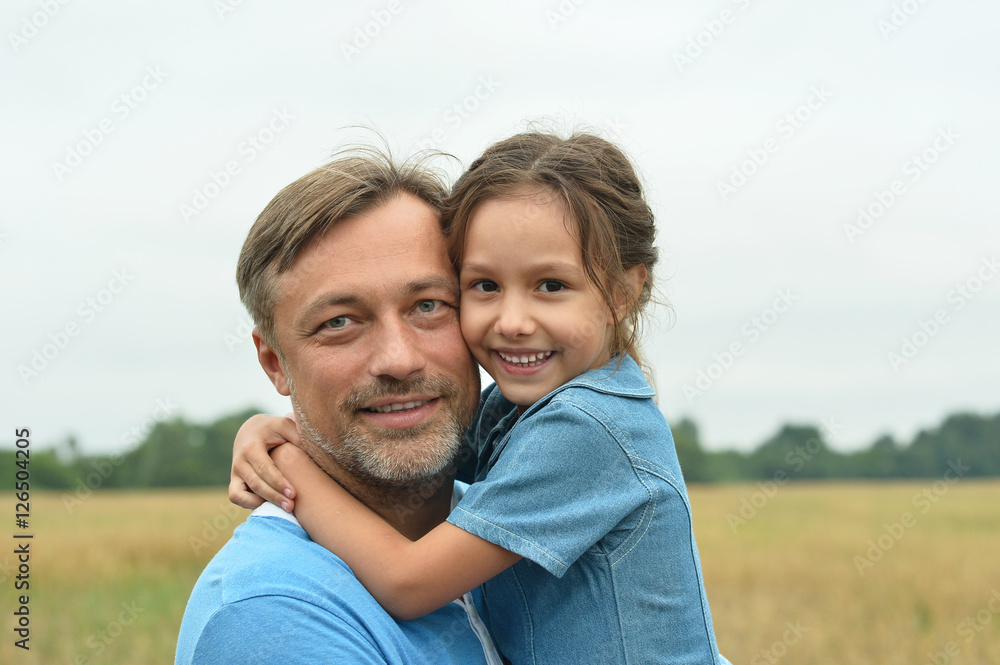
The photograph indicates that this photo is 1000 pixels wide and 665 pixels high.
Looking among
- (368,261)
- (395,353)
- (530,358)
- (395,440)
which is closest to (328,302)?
(368,261)

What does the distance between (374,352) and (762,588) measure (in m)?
10.9

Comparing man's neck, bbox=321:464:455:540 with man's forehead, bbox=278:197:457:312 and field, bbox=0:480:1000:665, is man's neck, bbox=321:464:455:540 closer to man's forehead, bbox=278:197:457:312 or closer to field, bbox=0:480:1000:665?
man's forehead, bbox=278:197:457:312

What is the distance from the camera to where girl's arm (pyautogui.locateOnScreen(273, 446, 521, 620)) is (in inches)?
98.3

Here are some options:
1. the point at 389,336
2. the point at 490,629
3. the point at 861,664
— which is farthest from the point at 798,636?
the point at 389,336

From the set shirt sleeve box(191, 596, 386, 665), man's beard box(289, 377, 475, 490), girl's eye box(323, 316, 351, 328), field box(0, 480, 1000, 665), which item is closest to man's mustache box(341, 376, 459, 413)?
man's beard box(289, 377, 475, 490)

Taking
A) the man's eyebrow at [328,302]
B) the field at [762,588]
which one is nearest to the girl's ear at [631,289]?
the man's eyebrow at [328,302]

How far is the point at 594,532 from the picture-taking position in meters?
2.48

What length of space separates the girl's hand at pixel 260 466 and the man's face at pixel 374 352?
20cm

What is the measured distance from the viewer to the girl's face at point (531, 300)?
2969mm

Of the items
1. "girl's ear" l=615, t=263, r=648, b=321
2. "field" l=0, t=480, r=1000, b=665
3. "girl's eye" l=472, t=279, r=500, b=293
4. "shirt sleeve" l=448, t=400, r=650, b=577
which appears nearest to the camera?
"shirt sleeve" l=448, t=400, r=650, b=577

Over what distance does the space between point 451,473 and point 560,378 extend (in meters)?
0.54

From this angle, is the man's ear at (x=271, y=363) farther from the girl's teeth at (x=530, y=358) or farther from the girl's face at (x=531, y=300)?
the girl's teeth at (x=530, y=358)

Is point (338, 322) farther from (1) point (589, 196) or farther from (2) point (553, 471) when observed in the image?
(1) point (589, 196)

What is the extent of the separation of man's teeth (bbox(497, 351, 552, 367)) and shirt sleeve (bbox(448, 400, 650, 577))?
419 millimetres
